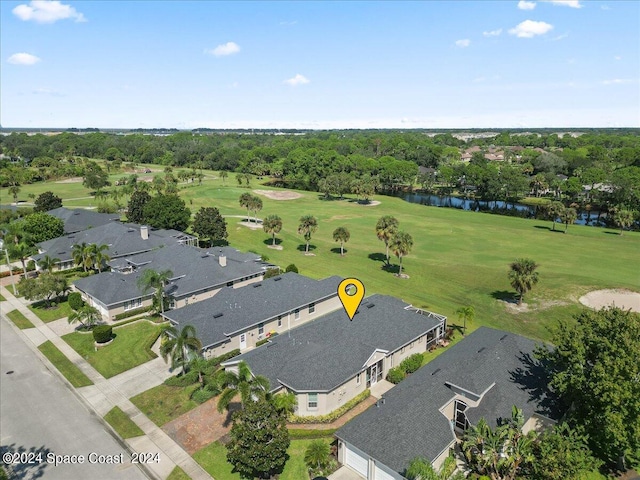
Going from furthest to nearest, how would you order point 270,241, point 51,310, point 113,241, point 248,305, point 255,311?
1. point 270,241
2. point 113,241
3. point 51,310
4. point 248,305
5. point 255,311

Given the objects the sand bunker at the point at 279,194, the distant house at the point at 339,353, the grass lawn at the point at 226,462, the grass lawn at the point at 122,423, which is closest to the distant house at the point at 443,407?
the grass lawn at the point at 226,462

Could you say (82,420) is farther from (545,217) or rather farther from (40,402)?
(545,217)

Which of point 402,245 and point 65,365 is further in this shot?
point 402,245

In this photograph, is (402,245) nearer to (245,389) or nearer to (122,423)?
(245,389)

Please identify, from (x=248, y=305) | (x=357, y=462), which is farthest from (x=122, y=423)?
(x=357, y=462)

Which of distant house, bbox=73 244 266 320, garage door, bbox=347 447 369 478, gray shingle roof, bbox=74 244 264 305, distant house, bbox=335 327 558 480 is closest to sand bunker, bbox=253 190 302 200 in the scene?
gray shingle roof, bbox=74 244 264 305

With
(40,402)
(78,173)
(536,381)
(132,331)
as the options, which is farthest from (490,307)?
(78,173)
